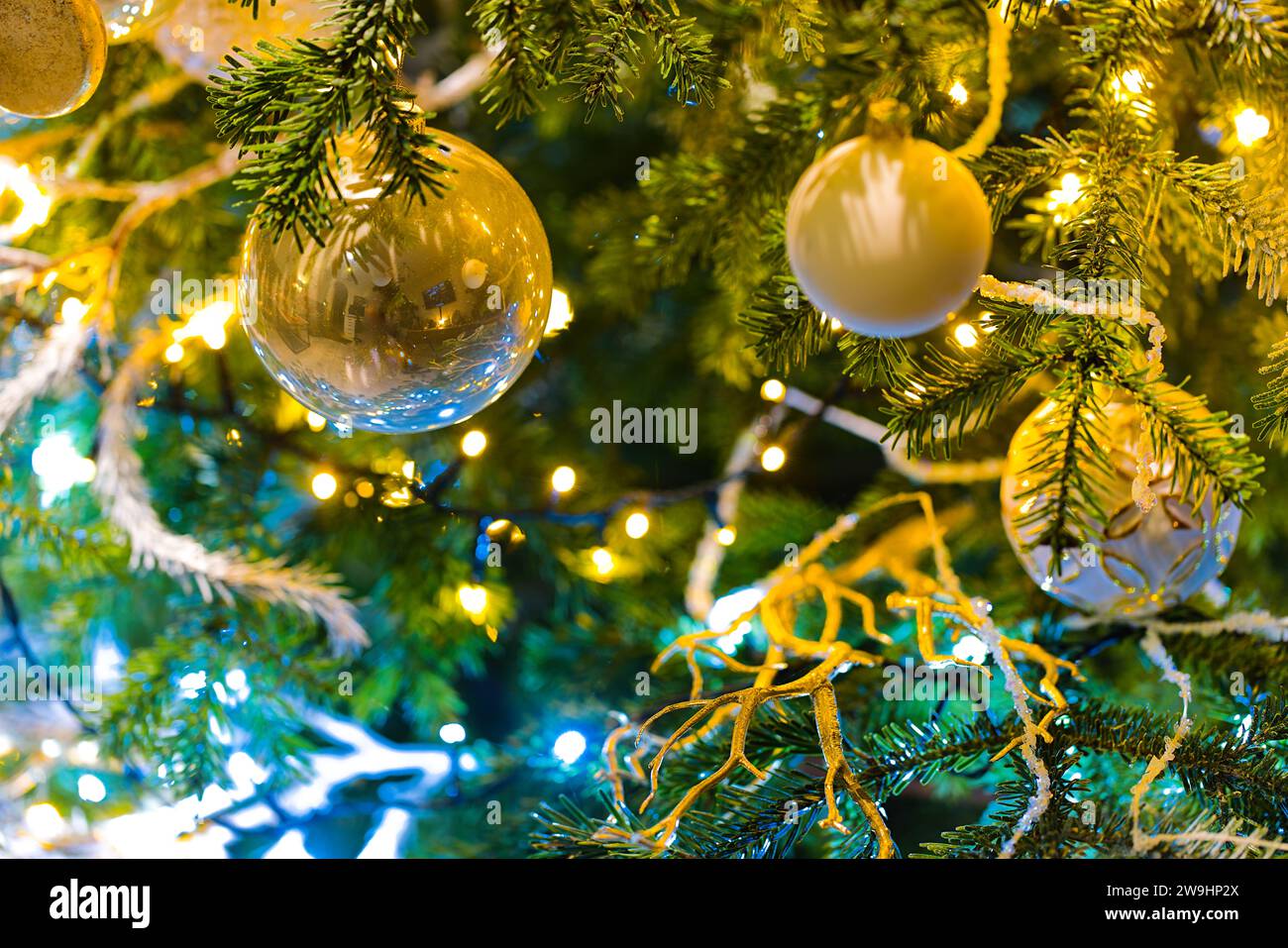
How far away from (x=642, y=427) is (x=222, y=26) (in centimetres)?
48

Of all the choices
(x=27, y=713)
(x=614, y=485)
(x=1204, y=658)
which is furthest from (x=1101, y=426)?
(x=27, y=713)

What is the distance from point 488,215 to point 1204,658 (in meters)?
0.57

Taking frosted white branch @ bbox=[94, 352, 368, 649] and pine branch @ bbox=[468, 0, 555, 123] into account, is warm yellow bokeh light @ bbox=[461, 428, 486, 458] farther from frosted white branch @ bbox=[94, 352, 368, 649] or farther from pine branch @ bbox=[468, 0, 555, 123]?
pine branch @ bbox=[468, 0, 555, 123]

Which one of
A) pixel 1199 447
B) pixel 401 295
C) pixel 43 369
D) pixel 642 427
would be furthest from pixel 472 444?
pixel 1199 447

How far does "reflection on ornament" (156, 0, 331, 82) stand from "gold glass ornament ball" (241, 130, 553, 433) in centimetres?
26

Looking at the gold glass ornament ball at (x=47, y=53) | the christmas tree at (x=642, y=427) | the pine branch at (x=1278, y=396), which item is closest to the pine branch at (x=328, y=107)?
the christmas tree at (x=642, y=427)

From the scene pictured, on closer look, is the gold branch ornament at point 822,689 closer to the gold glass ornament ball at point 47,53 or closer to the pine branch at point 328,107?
the pine branch at point 328,107

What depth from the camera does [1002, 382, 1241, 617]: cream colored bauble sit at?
0.53m

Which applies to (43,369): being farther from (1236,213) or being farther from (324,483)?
(1236,213)

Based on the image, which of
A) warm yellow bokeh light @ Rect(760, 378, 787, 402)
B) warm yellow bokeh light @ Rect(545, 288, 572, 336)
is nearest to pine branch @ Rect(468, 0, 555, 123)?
warm yellow bokeh light @ Rect(545, 288, 572, 336)

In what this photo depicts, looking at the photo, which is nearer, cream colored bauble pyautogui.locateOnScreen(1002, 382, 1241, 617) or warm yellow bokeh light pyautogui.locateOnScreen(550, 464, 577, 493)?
cream colored bauble pyautogui.locateOnScreen(1002, 382, 1241, 617)

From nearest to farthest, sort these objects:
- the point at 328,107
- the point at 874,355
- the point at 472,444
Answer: the point at 328,107, the point at 874,355, the point at 472,444

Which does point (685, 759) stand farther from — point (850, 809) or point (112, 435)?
point (112, 435)

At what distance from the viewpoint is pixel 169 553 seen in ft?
2.39
